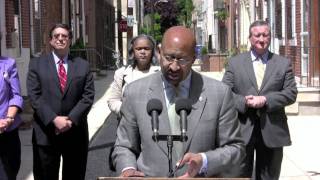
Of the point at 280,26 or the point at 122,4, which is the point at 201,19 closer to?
the point at 122,4

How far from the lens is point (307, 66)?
1634cm

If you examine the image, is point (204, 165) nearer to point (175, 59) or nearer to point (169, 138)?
point (169, 138)

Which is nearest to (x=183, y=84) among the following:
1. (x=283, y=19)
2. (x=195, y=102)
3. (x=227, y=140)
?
(x=195, y=102)

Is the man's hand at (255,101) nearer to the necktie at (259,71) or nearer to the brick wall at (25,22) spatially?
the necktie at (259,71)

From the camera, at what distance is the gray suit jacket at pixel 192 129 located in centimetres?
349

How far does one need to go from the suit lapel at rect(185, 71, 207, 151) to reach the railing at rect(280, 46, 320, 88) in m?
12.2

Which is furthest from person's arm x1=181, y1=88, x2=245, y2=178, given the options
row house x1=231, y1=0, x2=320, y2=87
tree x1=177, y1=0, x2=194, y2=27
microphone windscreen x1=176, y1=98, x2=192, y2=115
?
tree x1=177, y1=0, x2=194, y2=27

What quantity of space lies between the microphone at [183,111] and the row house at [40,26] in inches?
442

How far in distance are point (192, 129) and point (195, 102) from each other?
138 mm

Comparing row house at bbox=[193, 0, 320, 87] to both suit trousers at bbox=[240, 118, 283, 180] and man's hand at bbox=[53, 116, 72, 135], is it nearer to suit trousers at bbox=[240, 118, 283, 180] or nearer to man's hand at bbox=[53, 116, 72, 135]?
suit trousers at bbox=[240, 118, 283, 180]

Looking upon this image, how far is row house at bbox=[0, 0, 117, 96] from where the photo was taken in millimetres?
15344

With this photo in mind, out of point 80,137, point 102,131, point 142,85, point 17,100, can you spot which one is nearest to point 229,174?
point 142,85

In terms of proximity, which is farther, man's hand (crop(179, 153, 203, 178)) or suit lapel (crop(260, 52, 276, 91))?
suit lapel (crop(260, 52, 276, 91))

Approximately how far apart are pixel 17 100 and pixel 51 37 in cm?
83
